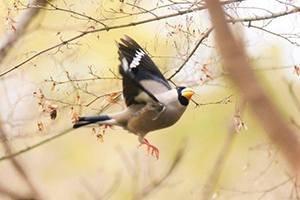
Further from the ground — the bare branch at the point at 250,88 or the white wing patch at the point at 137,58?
the bare branch at the point at 250,88

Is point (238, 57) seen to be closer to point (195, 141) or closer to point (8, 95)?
point (8, 95)

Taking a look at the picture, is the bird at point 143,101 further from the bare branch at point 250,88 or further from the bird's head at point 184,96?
the bare branch at point 250,88

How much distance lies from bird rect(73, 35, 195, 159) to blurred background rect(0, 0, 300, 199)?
0.26 ft

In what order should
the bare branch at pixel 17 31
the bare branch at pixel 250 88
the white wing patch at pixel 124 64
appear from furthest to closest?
the bare branch at pixel 17 31
the white wing patch at pixel 124 64
the bare branch at pixel 250 88

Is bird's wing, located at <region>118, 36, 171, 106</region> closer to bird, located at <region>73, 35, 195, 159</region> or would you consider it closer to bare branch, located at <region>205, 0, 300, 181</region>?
bird, located at <region>73, 35, 195, 159</region>

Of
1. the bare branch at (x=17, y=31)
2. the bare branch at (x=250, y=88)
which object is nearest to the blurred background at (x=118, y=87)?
the bare branch at (x=17, y=31)

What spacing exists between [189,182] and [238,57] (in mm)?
3307

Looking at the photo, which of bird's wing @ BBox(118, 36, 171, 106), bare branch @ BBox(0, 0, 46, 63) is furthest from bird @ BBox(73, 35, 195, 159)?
bare branch @ BBox(0, 0, 46, 63)

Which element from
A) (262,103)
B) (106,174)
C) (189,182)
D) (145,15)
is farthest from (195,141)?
(262,103)

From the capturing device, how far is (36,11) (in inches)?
99.3

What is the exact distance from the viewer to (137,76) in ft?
4.46

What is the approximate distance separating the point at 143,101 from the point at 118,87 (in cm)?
53

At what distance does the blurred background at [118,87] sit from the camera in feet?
5.78

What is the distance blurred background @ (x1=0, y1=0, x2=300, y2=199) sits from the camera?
69.3 inches
